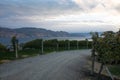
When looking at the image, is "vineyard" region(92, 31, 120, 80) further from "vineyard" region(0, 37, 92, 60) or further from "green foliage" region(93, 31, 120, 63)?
"vineyard" region(0, 37, 92, 60)

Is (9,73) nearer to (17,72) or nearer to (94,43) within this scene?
(17,72)

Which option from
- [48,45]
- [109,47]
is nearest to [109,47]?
[109,47]

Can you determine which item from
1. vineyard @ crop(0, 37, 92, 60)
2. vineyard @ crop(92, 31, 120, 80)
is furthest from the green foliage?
vineyard @ crop(0, 37, 92, 60)

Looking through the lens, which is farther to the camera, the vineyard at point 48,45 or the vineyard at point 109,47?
the vineyard at point 48,45

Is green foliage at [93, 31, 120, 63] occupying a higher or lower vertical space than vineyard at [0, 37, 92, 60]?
higher

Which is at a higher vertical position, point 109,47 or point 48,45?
point 109,47

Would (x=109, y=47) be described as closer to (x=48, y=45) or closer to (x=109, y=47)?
(x=109, y=47)

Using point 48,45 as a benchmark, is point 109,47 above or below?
above

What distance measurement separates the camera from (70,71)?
26.5 metres

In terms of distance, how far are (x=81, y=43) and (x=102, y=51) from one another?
4717 cm

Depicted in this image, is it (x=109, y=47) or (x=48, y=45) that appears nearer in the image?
(x=109, y=47)

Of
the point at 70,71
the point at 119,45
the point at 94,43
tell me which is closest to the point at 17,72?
the point at 70,71

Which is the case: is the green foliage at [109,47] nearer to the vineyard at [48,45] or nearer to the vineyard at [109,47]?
the vineyard at [109,47]

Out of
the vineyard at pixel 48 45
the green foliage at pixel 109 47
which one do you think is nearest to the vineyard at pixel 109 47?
the green foliage at pixel 109 47
